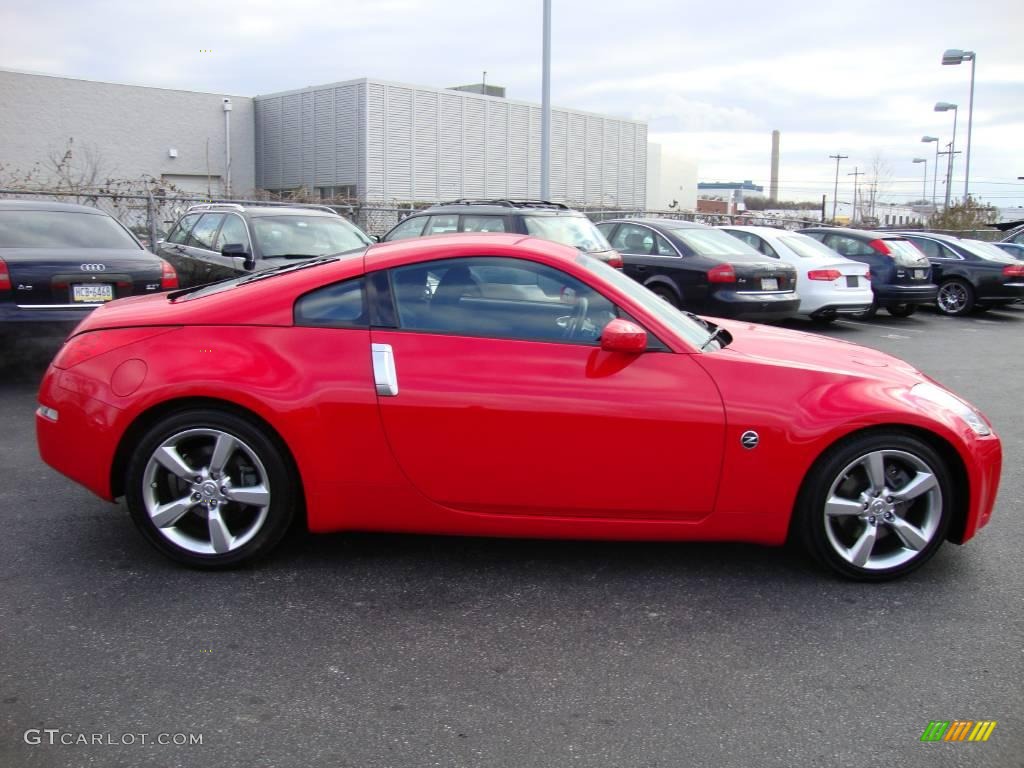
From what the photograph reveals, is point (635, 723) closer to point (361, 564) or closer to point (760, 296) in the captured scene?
point (361, 564)

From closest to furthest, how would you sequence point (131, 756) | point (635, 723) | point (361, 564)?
point (131, 756) → point (635, 723) → point (361, 564)

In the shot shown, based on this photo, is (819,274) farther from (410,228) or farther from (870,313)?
(410,228)

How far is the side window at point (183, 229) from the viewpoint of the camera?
11422mm

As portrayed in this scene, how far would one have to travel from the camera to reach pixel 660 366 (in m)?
4.03

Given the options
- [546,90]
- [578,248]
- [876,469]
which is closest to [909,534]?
[876,469]

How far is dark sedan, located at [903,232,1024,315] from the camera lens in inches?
656

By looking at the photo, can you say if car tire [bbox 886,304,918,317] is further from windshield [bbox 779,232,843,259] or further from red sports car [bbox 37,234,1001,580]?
red sports car [bbox 37,234,1001,580]

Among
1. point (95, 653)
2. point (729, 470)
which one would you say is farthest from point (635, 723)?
point (95, 653)

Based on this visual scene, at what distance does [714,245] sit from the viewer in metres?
12.7

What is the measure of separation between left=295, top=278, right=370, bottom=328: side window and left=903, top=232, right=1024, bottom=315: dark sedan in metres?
15.4

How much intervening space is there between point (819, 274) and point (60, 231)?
32.5ft

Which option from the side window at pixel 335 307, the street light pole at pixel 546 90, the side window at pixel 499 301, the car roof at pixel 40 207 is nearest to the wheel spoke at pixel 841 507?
the side window at pixel 499 301

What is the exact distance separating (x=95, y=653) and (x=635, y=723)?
194cm

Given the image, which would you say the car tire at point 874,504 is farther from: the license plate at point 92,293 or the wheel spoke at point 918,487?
the license plate at point 92,293
